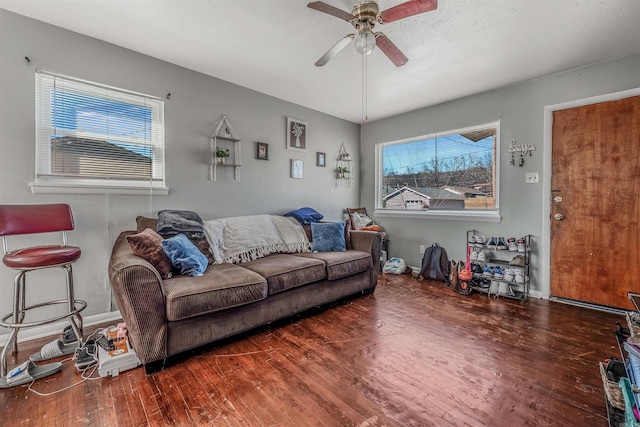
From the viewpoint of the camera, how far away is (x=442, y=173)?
3988 millimetres

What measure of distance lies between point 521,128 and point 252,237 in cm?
328

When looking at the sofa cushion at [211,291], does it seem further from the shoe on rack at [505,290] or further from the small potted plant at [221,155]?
the shoe on rack at [505,290]

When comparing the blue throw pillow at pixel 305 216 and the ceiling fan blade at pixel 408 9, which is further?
the blue throw pillow at pixel 305 216

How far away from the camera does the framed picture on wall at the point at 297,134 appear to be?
3812 millimetres

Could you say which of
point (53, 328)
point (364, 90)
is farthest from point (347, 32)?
point (53, 328)

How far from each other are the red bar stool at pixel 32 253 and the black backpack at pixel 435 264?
3.64 metres

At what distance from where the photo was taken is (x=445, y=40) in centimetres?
233

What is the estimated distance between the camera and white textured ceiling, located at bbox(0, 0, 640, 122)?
77.3 inches

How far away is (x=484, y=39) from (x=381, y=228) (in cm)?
291

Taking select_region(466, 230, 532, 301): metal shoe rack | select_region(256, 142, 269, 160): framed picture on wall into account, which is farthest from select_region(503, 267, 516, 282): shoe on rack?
select_region(256, 142, 269, 160): framed picture on wall

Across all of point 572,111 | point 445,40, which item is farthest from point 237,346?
point 572,111

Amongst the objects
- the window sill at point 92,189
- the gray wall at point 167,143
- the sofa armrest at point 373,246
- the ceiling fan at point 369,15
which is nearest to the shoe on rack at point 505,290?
the sofa armrest at point 373,246

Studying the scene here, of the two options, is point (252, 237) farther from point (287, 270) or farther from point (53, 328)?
point (53, 328)

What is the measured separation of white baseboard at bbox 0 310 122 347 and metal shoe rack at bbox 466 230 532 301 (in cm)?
378
